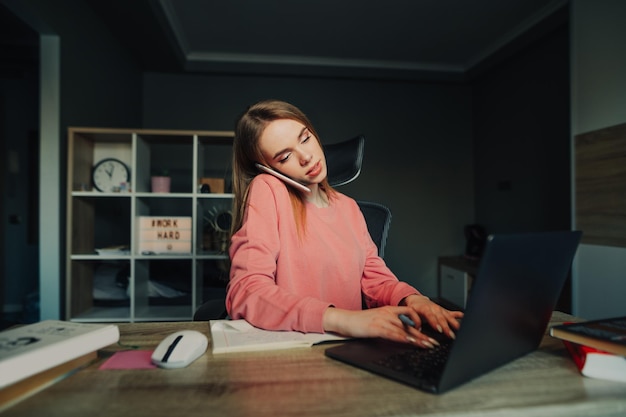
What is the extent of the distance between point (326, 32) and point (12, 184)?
348cm

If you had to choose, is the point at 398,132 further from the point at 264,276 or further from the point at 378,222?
the point at 264,276

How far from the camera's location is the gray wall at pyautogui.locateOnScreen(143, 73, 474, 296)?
4367 mm

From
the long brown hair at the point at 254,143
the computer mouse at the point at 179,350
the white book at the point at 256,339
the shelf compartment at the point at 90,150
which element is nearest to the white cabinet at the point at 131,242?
the shelf compartment at the point at 90,150

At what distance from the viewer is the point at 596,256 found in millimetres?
2223

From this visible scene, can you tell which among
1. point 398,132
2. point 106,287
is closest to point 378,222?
point 106,287

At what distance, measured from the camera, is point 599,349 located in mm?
640

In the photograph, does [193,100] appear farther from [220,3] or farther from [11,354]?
[11,354]

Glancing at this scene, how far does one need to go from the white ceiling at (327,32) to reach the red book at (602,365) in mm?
3044

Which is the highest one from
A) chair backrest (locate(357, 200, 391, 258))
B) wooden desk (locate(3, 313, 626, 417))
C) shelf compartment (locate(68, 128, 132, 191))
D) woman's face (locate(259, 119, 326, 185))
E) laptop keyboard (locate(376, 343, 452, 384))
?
shelf compartment (locate(68, 128, 132, 191))

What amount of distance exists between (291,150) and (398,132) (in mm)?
3679

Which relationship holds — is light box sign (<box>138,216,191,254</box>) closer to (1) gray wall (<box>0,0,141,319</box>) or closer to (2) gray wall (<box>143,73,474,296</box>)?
(1) gray wall (<box>0,0,141,319</box>)

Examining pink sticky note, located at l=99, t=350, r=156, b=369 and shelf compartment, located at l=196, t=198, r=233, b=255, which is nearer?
pink sticky note, located at l=99, t=350, r=156, b=369

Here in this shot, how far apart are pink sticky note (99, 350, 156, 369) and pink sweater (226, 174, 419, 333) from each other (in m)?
0.21

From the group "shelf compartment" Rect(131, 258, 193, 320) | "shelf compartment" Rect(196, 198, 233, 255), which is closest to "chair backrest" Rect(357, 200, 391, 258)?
"shelf compartment" Rect(196, 198, 233, 255)
